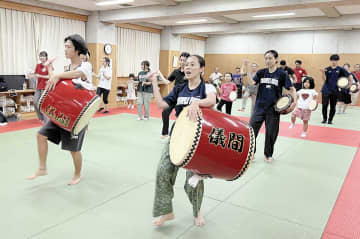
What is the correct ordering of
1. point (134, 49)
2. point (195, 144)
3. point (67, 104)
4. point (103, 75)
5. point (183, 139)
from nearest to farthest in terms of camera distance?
point (195, 144), point (183, 139), point (67, 104), point (103, 75), point (134, 49)

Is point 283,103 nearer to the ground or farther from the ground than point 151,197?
farther from the ground

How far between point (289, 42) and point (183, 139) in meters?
13.4

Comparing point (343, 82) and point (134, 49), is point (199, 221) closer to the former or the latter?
point (343, 82)

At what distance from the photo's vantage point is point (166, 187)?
2369 mm

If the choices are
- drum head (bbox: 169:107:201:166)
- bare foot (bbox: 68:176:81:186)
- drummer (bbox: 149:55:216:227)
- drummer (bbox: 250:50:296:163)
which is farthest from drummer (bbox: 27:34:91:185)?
drummer (bbox: 250:50:296:163)

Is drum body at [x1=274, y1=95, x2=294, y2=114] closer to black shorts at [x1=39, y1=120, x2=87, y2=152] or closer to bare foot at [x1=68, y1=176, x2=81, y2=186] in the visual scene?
black shorts at [x1=39, y1=120, x2=87, y2=152]

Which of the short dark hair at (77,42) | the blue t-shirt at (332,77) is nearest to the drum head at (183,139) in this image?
the short dark hair at (77,42)

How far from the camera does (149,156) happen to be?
4.57 meters

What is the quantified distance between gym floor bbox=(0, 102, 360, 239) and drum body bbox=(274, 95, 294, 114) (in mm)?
852

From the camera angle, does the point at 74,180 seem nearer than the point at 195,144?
No

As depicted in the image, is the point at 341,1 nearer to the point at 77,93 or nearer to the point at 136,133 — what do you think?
the point at 136,133

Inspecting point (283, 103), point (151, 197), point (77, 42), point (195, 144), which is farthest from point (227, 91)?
point (195, 144)

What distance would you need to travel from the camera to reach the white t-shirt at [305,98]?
20.4 ft

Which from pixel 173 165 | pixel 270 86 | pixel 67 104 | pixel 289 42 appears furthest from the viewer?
pixel 289 42
